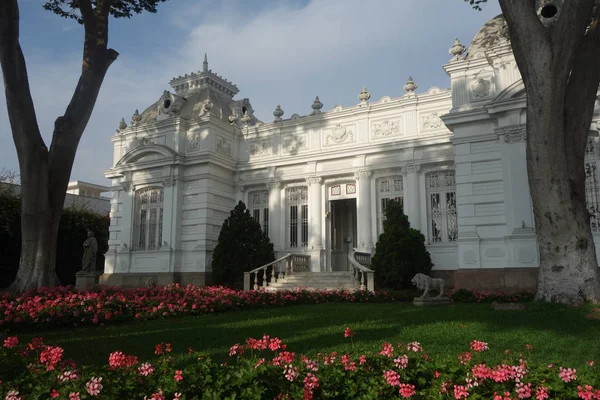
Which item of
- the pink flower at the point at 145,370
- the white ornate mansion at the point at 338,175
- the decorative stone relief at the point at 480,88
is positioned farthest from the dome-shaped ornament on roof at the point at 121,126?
the pink flower at the point at 145,370

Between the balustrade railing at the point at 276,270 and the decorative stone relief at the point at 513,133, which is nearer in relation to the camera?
the decorative stone relief at the point at 513,133

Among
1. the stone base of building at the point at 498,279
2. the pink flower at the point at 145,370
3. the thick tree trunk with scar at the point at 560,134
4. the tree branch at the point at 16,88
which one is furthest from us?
the stone base of building at the point at 498,279

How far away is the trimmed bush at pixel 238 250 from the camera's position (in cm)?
1936

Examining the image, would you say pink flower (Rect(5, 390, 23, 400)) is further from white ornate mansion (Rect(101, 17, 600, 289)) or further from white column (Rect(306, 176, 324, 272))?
white column (Rect(306, 176, 324, 272))

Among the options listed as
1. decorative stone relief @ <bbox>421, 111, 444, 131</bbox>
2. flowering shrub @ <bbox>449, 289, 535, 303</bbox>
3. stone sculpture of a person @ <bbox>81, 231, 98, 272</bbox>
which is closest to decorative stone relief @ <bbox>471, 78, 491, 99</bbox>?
decorative stone relief @ <bbox>421, 111, 444, 131</bbox>

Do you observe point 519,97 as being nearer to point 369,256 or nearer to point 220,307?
point 369,256

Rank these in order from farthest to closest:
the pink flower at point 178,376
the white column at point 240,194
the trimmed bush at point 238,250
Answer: the white column at point 240,194 < the trimmed bush at point 238,250 < the pink flower at point 178,376

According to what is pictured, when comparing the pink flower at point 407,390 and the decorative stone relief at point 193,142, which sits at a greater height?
the decorative stone relief at point 193,142

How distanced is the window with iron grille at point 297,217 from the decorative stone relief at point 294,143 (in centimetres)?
173

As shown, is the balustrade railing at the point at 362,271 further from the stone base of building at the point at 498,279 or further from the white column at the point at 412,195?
the stone base of building at the point at 498,279

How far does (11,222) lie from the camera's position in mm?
24375

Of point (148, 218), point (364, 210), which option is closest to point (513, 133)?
point (364, 210)

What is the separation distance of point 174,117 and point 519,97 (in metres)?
14.2

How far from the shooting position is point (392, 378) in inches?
167
